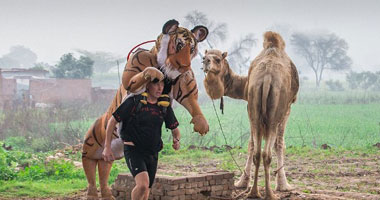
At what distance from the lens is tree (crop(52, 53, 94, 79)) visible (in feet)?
102

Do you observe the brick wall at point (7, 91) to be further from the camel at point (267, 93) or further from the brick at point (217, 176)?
the brick at point (217, 176)

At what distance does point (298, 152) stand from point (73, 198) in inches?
253

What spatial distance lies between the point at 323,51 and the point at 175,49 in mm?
41637

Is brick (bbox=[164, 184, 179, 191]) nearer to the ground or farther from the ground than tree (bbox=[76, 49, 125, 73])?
nearer to the ground

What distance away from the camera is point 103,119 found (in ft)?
22.2

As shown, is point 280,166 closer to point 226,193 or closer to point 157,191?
point 226,193

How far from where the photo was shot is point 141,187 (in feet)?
18.1

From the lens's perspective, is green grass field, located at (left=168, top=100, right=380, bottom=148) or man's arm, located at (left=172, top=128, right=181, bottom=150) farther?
green grass field, located at (left=168, top=100, right=380, bottom=148)

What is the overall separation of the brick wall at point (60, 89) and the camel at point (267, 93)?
18.0 metres

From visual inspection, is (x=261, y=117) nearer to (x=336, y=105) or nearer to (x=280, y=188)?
(x=280, y=188)

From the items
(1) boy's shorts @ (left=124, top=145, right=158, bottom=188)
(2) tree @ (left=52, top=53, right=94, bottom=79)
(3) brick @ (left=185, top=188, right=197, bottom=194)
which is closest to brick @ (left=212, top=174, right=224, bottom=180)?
(3) brick @ (left=185, top=188, right=197, bottom=194)

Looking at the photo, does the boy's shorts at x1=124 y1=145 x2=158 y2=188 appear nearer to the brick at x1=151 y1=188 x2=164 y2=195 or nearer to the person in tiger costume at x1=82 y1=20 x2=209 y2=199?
the person in tiger costume at x1=82 y1=20 x2=209 y2=199

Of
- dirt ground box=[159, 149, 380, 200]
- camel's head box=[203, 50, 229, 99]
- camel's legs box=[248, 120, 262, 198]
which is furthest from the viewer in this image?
camel's head box=[203, 50, 229, 99]

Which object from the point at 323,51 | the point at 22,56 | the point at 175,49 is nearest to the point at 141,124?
the point at 175,49
